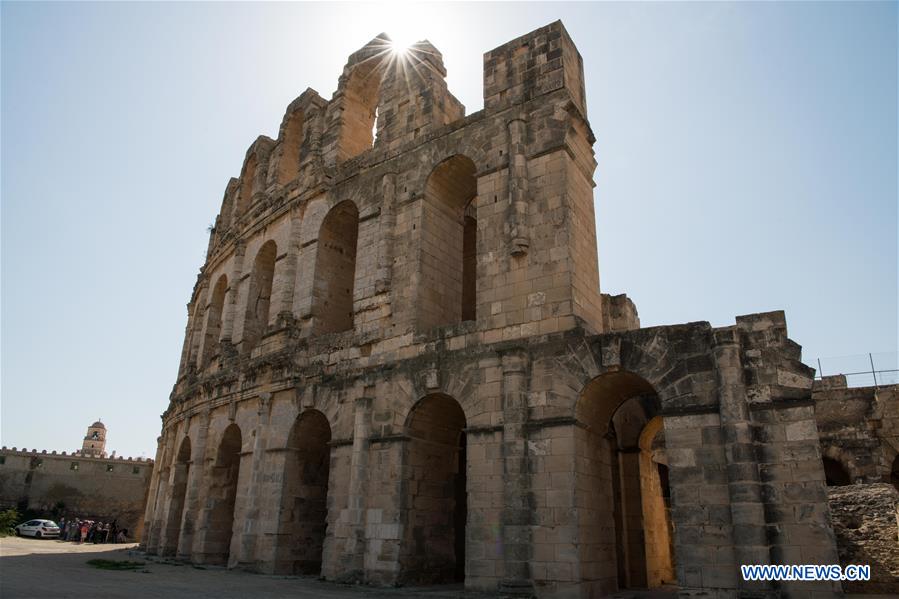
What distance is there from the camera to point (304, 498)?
14.6 meters

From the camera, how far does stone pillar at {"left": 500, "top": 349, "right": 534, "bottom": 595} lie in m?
10.1

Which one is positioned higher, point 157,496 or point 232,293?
point 232,293

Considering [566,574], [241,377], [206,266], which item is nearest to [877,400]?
[566,574]

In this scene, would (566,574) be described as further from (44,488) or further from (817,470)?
(44,488)

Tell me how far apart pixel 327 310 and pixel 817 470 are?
1115 cm

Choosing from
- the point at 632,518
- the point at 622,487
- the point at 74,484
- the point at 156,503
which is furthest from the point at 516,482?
the point at 74,484

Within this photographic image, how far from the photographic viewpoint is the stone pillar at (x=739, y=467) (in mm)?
8672

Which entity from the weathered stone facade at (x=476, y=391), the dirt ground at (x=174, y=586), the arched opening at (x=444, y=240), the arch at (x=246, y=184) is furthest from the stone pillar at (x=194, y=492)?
the arch at (x=246, y=184)

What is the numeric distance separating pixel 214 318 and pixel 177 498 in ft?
19.7

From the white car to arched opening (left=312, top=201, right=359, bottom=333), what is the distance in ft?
78.8

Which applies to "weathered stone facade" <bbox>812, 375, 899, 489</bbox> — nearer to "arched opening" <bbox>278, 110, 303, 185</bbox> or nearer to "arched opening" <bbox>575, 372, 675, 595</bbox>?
"arched opening" <bbox>575, 372, 675, 595</bbox>

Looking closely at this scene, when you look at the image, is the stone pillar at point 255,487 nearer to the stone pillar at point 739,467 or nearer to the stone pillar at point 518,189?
the stone pillar at point 518,189

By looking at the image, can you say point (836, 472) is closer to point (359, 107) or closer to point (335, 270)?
point (335, 270)

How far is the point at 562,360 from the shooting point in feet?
35.8
